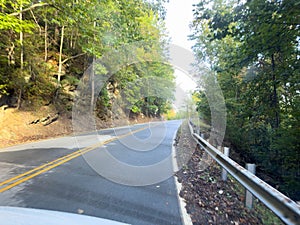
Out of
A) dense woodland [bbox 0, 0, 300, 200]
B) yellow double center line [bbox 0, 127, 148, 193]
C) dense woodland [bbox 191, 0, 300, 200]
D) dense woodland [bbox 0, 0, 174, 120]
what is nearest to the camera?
yellow double center line [bbox 0, 127, 148, 193]

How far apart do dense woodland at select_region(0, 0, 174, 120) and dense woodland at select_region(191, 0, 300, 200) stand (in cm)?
388

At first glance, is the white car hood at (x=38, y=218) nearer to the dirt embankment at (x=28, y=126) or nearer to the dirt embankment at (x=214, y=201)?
the dirt embankment at (x=214, y=201)

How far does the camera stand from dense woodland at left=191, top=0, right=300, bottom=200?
18.8ft

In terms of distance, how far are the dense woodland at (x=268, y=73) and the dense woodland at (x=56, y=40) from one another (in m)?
3.88

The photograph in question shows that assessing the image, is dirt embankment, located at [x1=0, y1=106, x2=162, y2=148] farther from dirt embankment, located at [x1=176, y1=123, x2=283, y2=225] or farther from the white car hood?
dirt embankment, located at [x1=176, y1=123, x2=283, y2=225]

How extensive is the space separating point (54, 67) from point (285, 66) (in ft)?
49.4

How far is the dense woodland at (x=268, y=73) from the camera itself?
573cm

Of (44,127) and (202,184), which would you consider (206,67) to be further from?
(202,184)

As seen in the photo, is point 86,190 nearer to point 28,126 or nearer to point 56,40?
point 28,126

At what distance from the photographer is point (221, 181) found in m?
4.38

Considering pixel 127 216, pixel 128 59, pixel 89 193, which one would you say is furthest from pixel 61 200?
pixel 128 59

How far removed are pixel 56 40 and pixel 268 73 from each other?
53.0ft

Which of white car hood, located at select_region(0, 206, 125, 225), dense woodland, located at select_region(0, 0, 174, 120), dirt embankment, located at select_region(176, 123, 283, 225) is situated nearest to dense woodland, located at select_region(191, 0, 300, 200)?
dirt embankment, located at select_region(176, 123, 283, 225)

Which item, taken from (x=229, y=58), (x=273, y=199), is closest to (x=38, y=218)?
(x=273, y=199)
